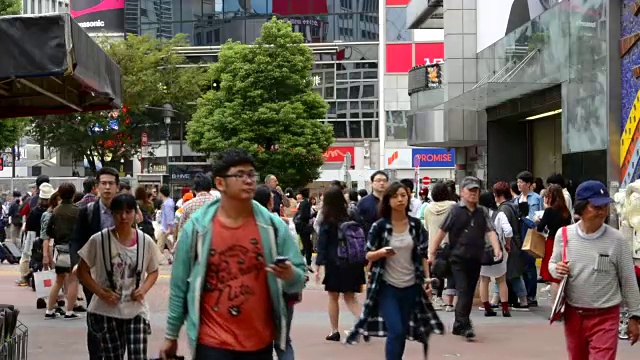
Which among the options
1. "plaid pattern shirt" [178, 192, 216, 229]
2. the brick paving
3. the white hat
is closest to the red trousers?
the brick paving

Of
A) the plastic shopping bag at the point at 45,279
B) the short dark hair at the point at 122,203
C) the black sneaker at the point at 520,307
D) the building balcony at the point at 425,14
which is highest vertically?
the building balcony at the point at 425,14

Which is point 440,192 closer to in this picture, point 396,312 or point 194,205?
point 194,205

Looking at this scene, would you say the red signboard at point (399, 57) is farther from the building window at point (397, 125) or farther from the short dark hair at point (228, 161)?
the short dark hair at point (228, 161)

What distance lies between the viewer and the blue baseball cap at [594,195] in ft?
23.7

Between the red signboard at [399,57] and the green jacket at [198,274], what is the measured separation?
187 feet

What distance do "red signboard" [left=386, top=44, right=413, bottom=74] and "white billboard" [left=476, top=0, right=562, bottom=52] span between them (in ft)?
99.9

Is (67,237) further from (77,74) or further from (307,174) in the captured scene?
(307,174)

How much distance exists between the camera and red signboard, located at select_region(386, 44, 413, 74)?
62.4 meters

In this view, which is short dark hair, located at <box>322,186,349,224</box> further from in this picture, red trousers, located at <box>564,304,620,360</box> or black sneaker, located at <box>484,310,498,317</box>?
red trousers, located at <box>564,304,620,360</box>

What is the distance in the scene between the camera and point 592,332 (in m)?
7.29

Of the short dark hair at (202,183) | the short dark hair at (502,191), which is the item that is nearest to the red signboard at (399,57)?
the short dark hair at (502,191)

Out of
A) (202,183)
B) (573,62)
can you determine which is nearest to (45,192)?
(202,183)

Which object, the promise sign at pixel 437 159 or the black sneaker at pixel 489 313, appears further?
the promise sign at pixel 437 159

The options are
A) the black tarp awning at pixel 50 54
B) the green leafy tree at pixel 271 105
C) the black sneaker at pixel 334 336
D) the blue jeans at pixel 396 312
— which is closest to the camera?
the black tarp awning at pixel 50 54
